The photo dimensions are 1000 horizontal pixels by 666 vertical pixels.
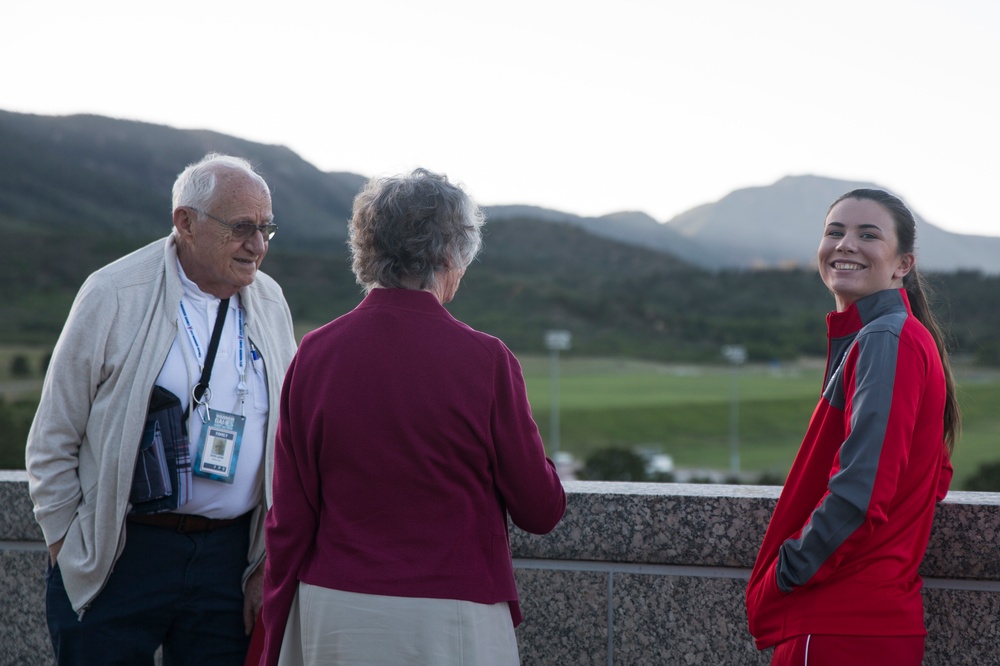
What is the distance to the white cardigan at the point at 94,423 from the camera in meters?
2.48

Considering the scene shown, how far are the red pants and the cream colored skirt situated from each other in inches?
24.3

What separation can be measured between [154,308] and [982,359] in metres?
98.5

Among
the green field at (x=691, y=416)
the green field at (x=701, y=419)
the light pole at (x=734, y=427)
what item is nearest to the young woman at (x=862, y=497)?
the green field at (x=691, y=416)

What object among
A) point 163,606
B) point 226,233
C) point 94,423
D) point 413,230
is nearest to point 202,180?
point 226,233

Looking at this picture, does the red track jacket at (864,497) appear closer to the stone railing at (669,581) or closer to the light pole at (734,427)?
the stone railing at (669,581)

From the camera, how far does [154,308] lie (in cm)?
262

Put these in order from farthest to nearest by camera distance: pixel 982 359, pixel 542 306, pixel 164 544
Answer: pixel 542 306 → pixel 982 359 → pixel 164 544

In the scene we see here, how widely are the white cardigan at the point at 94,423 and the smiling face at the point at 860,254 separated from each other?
1.47 metres

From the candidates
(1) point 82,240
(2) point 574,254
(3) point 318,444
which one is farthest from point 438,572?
(2) point 574,254

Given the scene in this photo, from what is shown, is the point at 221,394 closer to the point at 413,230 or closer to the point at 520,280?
the point at 413,230

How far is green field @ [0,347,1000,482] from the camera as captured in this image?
48844mm

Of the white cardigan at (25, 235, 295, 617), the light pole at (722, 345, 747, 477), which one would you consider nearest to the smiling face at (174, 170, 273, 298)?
the white cardigan at (25, 235, 295, 617)

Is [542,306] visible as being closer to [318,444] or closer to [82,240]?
[82,240]

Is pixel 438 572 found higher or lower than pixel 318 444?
lower
